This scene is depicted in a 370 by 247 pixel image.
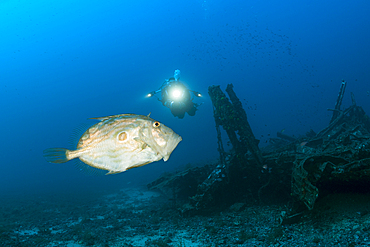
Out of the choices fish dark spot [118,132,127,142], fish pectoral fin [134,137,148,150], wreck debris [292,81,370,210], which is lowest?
wreck debris [292,81,370,210]

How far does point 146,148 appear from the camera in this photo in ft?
5.39

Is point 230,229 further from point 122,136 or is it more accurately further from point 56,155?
point 56,155

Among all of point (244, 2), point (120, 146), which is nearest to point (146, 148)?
point (120, 146)

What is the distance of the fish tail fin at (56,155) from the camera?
5.12 ft

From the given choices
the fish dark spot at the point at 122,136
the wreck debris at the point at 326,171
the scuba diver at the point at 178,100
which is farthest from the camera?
the scuba diver at the point at 178,100

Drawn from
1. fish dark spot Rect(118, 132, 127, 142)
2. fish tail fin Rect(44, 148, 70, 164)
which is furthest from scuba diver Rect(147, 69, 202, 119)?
fish tail fin Rect(44, 148, 70, 164)

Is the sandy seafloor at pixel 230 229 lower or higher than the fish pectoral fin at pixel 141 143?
lower

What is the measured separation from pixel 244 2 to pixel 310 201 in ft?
507

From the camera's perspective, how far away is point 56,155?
1.61 m

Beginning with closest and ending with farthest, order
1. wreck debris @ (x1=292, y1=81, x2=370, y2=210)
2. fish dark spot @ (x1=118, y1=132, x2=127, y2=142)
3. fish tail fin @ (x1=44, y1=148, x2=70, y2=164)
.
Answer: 1. fish tail fin @ (x1=44, y1=148, x2=70, y2=164)
2. fish dark spot @ (x1=118, y1=132, x2=127, y2=142)
3. wreck debris @ (x1=292, y1=81, x2=370, y2=210)

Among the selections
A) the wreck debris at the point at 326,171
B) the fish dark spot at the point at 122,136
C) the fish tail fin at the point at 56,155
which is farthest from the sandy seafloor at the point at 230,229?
the fish tail fin at the point at 56,155

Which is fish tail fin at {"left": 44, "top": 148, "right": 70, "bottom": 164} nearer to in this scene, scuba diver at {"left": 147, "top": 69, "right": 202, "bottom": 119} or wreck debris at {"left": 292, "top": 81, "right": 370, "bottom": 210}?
wreck debris at {"left": 292, "top": 81, "right": 370, "bottom": 210}

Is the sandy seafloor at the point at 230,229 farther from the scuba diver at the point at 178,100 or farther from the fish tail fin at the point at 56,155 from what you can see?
the scuba diver at the point at 178,100

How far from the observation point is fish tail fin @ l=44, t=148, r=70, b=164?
156 centimetres
